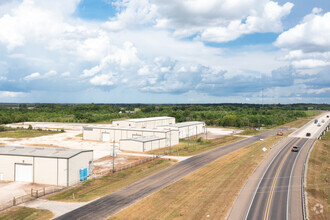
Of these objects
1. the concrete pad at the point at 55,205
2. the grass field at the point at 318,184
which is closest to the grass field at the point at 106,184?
the concrete pad at the point at 55,205

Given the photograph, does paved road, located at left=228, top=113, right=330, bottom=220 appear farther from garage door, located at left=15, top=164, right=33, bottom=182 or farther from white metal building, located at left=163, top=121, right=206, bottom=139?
white metal building, located at left=163, top=121, right=206, bottom=139

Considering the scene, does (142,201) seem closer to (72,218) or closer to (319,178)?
(72,218)

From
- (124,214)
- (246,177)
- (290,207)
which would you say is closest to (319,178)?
(246,177)

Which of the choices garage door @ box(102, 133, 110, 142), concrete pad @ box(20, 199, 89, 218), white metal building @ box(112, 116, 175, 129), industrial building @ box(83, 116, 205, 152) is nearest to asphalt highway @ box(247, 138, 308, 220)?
concrete pad @ box(20, 199, 89, 218)

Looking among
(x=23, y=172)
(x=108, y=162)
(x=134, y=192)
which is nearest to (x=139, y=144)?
(x=108, y=162)

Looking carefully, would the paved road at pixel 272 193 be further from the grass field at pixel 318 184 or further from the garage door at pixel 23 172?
the garage door at pixel 23 172
